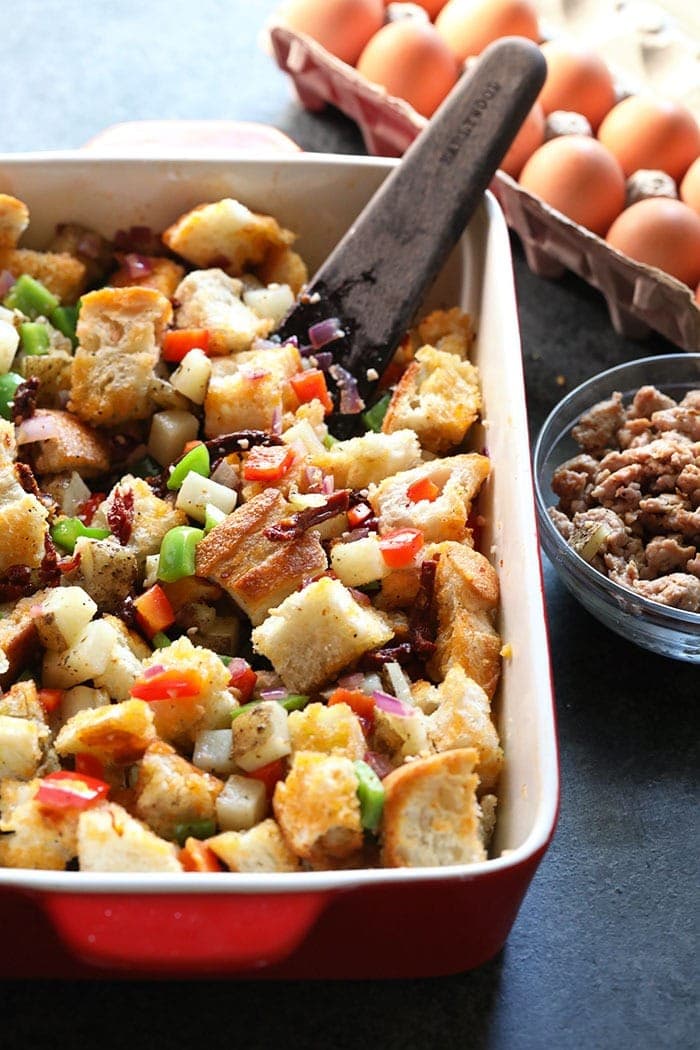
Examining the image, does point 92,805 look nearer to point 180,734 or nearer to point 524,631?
point 180,734

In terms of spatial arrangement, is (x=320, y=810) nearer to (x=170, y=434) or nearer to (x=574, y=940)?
(x=574, y=940)

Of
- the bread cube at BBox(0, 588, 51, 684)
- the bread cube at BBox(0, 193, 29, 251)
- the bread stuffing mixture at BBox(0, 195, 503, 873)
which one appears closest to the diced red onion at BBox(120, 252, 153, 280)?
the bread stuffing mixture at BBox(0, 195, 503, 873)

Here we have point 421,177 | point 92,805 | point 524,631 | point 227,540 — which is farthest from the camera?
point 421,177

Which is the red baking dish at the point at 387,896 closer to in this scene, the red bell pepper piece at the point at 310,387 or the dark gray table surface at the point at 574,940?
the dark gray table surface at the point at 574,940

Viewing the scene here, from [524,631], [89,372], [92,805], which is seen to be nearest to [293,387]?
[89,372]

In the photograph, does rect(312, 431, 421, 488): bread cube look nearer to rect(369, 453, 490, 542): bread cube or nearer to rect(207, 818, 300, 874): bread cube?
rect(369, 453, 490, 542): bread cube

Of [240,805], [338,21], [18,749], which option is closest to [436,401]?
[240,805]
